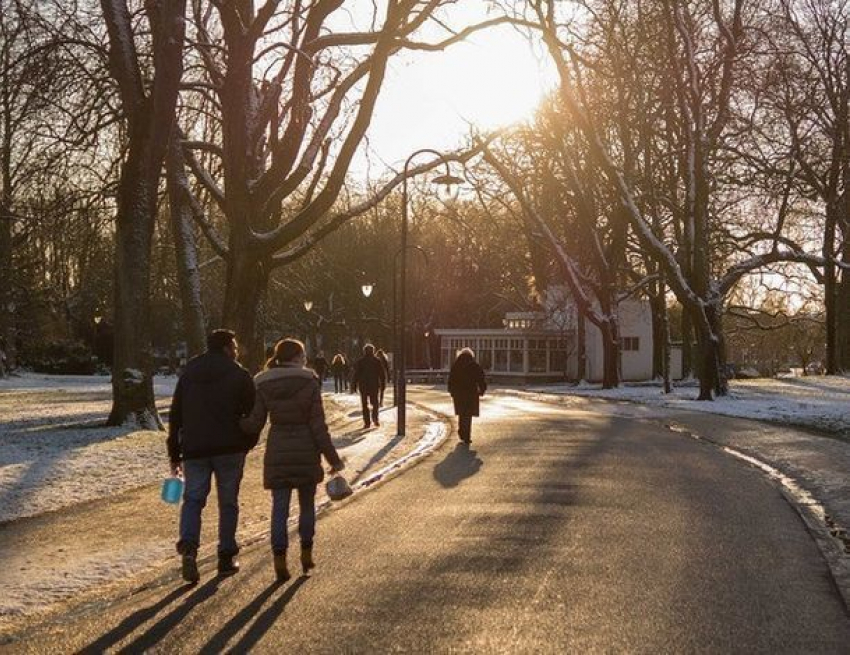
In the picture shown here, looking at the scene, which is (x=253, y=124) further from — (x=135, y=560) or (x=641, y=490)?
(x=135, y=560)

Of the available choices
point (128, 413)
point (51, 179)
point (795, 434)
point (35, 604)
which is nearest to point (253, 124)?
point (51, 179)

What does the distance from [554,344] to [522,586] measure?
54.5 metres

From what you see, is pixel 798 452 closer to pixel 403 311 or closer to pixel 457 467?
pixel 457 467

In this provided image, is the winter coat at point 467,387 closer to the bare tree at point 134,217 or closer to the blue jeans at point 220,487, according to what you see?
the bare tree at point 134,217

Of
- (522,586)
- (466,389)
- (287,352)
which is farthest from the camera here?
(466,389)

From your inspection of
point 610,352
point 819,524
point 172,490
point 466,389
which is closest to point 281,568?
point 172,490

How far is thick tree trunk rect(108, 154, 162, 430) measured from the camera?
1777 centimetres

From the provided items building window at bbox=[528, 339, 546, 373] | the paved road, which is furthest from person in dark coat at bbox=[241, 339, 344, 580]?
building window at bbox=[528, 339, 546, 373]

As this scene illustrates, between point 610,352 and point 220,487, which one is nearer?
point 220,487

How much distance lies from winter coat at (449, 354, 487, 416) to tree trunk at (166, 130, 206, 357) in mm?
6624

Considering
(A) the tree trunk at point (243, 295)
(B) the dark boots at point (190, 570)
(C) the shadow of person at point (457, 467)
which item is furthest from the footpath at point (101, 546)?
(A) the tree trunk at point (243, 295)

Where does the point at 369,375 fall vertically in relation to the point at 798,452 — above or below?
above

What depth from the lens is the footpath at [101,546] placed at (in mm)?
6742

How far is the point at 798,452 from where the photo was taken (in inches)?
653
